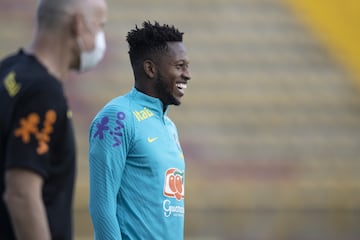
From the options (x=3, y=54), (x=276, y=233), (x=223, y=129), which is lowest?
(x=276, y=233)

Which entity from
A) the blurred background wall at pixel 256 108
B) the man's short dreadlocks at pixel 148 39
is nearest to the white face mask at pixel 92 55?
the man's short dreadlocks at pixel 148 39

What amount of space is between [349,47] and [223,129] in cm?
265

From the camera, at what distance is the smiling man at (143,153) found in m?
3.83

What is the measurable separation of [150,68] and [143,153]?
41cm

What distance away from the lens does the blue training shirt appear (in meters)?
3.81

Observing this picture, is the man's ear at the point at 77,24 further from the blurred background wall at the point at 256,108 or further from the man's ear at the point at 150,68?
the blurred background wall at the point at 256,108

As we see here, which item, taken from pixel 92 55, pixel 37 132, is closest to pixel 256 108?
pixel 92 55

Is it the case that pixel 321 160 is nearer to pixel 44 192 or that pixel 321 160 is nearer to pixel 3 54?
pixel 3 54

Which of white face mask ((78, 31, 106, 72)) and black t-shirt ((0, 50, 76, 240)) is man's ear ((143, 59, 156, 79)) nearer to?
white face mask ((78, 31, 106, 72))

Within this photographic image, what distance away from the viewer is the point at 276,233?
34.7 ft

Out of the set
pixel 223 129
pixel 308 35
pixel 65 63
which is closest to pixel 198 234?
pixel 223 129

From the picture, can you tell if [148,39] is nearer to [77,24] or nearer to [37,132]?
[77,24]

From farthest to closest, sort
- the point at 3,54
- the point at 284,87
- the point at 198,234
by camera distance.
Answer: the point at 284,87
the point at 3,54
the point at 198,234

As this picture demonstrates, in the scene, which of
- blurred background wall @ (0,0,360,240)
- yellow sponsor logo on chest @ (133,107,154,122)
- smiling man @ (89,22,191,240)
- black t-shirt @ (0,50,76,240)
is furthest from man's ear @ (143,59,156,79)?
blurred background wall @ (0,0,360,240)
